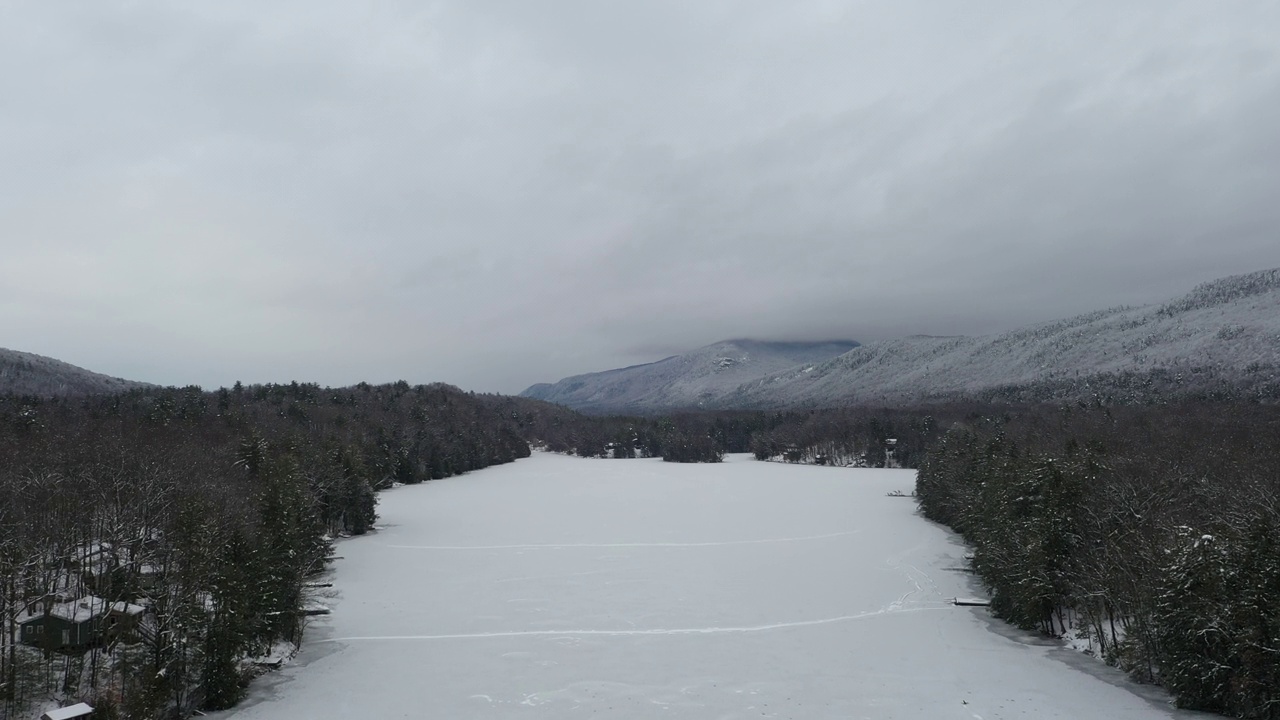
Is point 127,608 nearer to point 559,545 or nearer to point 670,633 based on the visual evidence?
point 670,633

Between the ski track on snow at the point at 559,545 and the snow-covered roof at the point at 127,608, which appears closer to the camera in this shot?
the snow-covered roof at the point at 127,608

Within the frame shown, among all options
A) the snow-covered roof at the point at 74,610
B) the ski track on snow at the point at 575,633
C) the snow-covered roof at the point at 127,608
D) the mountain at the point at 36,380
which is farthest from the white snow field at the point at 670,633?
the mountain at the point at 36,380

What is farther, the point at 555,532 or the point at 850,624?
the point at 555,532

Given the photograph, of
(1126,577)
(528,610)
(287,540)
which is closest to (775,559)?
(528,610)

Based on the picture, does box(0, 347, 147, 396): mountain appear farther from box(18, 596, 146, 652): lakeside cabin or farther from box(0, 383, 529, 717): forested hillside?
box(18, 596, 146, 652): lakeside cabin

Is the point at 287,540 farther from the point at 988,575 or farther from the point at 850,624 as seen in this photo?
the point at 988,575

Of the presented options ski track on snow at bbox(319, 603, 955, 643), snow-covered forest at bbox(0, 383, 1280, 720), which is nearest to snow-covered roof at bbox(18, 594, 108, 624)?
snow-covered forest at bbox(0, 383, 1280, 720)

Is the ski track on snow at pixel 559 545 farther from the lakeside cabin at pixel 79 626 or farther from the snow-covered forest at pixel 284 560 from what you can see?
the lakeside cabin at pixel 79 626
